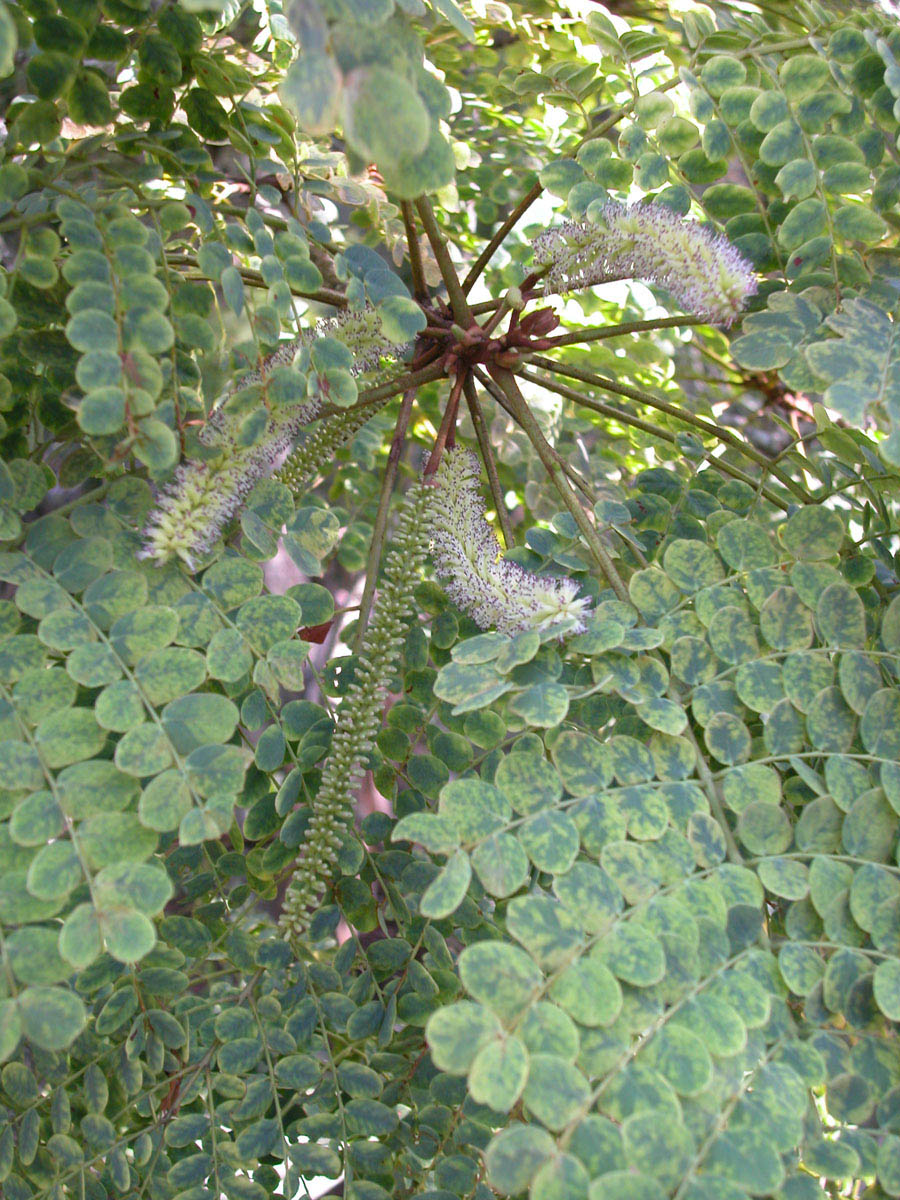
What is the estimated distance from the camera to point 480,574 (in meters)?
0.75

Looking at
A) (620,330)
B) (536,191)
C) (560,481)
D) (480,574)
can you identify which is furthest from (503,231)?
(480,574)

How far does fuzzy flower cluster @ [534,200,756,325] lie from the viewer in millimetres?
707

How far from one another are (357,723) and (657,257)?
44cm

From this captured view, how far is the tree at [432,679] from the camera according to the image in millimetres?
487

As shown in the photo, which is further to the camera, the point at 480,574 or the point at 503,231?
the point at 503,231

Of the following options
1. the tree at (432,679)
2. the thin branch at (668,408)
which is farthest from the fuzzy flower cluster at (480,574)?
the thin branch at (668,408)

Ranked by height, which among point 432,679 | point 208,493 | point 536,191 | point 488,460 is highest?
point 536,191

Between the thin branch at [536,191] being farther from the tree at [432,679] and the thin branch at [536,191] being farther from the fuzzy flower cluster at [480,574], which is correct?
the fuzzy flower cluster at [480,574]

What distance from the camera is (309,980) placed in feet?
2.52

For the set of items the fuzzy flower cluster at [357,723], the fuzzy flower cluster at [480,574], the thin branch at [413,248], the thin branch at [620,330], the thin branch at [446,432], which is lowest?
the fuzzy flower cluster at [357,723]

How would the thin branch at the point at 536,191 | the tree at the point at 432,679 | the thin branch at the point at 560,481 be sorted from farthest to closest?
the thin branch at the point at 536,191, the thin branch at the point at 560,481, the tree at the point at 432,679

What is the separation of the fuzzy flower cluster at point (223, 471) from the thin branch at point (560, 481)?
156mm

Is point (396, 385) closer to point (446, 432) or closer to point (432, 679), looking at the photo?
point (446, 432)

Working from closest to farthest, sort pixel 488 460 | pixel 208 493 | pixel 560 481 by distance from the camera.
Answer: pixel 208 493 → pixel 560 481 → pixel 488 460
